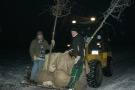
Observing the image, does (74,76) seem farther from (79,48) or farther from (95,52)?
(95,52)

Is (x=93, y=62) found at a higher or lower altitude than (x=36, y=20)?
lower

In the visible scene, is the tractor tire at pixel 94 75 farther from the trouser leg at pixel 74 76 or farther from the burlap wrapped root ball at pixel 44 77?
the burlap wrapped root ball at pixel 44 77

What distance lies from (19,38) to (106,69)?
2913cm

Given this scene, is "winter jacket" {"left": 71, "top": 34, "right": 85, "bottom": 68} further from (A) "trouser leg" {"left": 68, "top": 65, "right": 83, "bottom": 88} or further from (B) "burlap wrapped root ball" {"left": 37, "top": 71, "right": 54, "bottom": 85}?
(B) "burlap wrapped root ball" {"left": 37, "top": 71, "right": 54, "bottom": 85}

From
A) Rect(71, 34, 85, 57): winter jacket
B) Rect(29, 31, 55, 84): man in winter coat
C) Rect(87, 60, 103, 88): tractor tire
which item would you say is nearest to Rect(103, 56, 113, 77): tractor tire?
Rect(87, 60, 103, 88): tractor tire

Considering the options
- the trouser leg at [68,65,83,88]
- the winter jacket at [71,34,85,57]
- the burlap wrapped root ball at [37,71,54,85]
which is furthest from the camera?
the burlap wrapped root ball at [37,71,54,85]

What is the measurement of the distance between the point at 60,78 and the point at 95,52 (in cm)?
246

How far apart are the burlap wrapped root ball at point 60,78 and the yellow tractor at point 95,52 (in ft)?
4.76

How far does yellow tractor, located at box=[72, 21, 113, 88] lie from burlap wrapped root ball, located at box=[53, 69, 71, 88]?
1.45 m

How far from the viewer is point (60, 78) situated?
5770 millimetres

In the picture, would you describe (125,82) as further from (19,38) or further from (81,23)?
(19,38)

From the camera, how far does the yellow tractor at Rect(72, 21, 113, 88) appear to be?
23.5ft

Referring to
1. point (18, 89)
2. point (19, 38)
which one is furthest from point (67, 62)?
point (19, 38)

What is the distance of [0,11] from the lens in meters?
35.8
